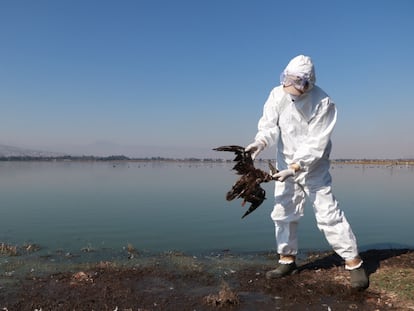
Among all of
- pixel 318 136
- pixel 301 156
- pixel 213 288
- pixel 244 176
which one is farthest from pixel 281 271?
pixel 318 136

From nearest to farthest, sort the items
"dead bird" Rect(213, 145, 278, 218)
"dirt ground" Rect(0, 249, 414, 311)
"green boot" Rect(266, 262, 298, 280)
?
"dirt ground" Rect(0, 249, 414, 311) < "dead bird" Rect(213, 145, 278, 218) < "green boot" Rect(266, 262, 298, 280)

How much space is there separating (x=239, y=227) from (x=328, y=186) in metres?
7.22

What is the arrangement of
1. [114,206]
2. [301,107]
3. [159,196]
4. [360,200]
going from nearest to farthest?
[301,107] < [114,206] < [360,200] < [159,196]

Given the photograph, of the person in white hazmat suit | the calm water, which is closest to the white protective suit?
the person in white hazmat suit

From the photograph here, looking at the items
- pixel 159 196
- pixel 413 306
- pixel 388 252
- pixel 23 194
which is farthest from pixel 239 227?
pixel 23 194

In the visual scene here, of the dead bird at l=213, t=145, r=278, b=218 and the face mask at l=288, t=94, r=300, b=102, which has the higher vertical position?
the face mask at l=288, t=94, r=300, b=102

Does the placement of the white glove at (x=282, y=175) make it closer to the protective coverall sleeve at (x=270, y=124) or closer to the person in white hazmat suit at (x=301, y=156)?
the person in white hazmat suit at (x=301, y=156)

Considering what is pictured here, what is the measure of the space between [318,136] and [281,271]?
201cm

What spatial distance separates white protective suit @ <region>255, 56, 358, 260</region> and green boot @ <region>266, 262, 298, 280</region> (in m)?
0.19

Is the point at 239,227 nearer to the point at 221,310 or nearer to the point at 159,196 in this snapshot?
the point at 221,310

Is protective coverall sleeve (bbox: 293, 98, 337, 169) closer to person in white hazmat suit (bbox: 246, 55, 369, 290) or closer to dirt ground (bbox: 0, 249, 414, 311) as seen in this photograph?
person in white hazmat suit (bbox: 246, 55, 369, 290)

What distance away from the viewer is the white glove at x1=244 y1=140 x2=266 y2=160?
17.0 feet

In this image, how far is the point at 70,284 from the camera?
206 inches

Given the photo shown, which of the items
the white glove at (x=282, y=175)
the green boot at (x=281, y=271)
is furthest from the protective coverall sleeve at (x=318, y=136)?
the green boot at (x=281, y=271)
